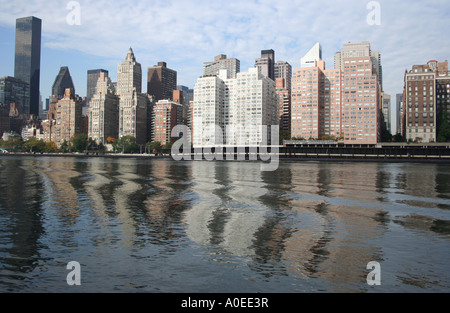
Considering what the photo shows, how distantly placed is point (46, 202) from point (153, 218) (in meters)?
11.4

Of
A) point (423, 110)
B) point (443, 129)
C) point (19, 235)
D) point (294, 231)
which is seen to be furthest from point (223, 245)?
point (423, 110)

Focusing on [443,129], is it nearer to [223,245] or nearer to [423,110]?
[423,110]

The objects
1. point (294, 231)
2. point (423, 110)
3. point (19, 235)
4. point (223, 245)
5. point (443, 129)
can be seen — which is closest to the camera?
point (223, 245)

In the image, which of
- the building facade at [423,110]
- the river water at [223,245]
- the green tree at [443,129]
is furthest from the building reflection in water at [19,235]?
the building facade at [423,110]

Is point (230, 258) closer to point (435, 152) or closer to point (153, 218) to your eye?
point (153, 218)

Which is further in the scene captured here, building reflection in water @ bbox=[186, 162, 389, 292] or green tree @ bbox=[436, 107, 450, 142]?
green tree @ bbox=[436, 107, 450, 142]

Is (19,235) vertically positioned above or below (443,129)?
below

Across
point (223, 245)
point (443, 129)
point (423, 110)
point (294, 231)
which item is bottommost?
point (223, 245)

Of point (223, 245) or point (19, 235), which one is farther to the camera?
point (19, 235)

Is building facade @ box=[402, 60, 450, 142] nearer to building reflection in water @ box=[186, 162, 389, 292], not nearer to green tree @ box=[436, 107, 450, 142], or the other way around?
green tree @ box=[436, 107, 450, 142]

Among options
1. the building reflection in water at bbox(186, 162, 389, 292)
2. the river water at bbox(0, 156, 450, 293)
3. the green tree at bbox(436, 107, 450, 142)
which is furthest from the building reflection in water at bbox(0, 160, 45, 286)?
the green tree at bbox(436, 107, 450, 142)

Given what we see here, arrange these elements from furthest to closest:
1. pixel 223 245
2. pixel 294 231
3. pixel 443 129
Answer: pixel 443 129 < pixel 294 231 < pixel 223 245

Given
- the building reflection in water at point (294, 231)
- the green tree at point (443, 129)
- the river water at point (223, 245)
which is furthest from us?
the green tree at point (443, 129)

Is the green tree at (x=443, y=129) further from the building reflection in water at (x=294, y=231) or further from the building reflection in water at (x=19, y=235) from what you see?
the building reflection in water at (x=19, y=235)
